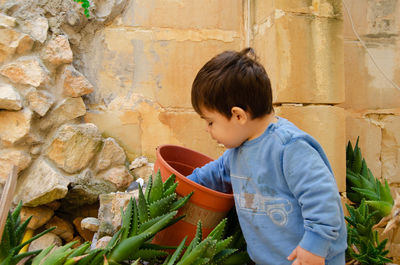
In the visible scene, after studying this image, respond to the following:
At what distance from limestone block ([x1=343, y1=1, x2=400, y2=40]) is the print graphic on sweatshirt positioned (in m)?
1.99

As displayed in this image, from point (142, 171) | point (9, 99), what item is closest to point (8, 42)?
point (9, 99)

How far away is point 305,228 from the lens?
110 cm

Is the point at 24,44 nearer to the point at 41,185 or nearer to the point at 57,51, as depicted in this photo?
the point at 57,51

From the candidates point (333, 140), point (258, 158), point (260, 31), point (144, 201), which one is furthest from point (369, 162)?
point (144, 201)

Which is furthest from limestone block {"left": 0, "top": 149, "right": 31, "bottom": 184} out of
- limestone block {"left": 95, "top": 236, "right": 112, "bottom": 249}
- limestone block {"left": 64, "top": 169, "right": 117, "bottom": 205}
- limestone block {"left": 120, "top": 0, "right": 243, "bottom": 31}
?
limestone block {"left": 120, "top": 0, "right": 243, "bottom": 31}

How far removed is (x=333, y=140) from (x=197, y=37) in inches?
48.4

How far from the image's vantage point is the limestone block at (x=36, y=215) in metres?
2.02

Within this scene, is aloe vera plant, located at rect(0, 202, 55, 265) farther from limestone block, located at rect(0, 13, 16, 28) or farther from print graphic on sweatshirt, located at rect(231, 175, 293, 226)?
limestone block, located at rect(0, 13, 16, 28)

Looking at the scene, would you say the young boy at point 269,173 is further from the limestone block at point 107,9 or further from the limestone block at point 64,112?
the limestone block at point 107,9

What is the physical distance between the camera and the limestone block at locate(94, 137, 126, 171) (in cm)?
223

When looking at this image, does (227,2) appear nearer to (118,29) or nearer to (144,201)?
(118,29)

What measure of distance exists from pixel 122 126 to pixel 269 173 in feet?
4.67

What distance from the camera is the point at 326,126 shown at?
219 cm

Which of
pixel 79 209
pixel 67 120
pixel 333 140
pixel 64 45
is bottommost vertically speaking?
pixel 79 209
